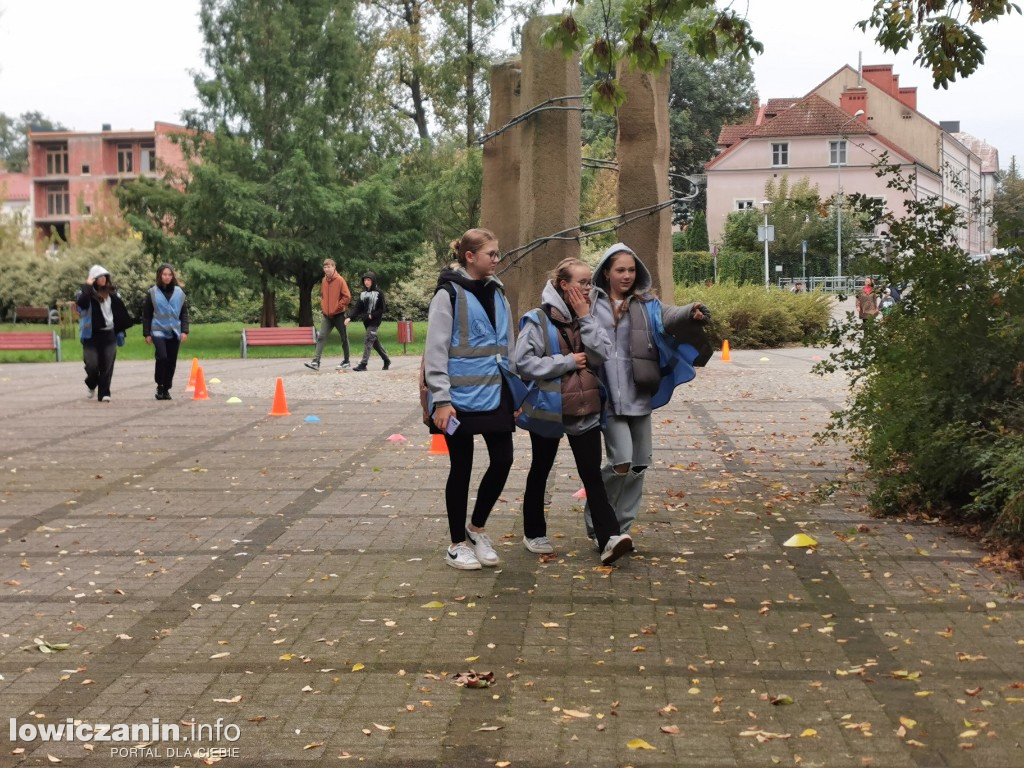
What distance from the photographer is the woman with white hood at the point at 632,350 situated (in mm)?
7102

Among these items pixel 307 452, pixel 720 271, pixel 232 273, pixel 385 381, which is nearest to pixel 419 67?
pixel 232 273

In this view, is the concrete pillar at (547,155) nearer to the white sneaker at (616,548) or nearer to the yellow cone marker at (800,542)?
the yellow cone marker at (800,542)

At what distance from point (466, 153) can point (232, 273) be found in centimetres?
887

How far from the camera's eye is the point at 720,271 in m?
61.2

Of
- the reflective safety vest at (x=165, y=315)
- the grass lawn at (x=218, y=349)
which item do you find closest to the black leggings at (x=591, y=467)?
the reflective safety vest at (x=165, y=315)

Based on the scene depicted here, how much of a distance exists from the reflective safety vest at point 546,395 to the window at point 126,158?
4211 inches

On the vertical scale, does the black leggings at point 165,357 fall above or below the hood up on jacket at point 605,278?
below

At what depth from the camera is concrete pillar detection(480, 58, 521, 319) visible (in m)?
19.5

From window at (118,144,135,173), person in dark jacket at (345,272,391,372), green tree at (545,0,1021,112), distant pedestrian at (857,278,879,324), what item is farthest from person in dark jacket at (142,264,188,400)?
window at (118,144,135,173)

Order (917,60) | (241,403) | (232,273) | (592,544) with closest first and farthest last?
(592,544) < (917,60) < (241,403) < (232,273)

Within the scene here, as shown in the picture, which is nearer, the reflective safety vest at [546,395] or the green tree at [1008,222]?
the reflective safety vest at [546,395]

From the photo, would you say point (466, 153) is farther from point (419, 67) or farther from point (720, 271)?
point (720, 271)

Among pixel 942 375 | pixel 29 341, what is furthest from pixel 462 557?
pixel 29 341

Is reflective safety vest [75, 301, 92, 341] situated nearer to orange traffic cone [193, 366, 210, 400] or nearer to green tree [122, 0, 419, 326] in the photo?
orange traffic cone [193, 366, 210, 400]
